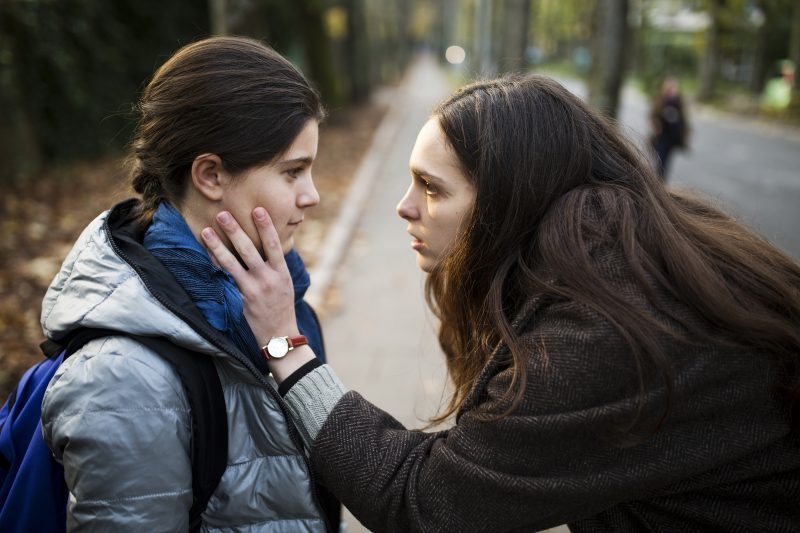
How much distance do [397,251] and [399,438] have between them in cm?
589

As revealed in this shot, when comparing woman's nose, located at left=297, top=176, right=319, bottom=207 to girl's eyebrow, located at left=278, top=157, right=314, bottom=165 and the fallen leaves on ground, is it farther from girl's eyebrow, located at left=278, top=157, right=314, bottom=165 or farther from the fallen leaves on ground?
the fallen leaves on ground

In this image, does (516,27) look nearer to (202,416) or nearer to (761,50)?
(202,416)

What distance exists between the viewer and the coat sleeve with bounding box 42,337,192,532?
56.8 inches

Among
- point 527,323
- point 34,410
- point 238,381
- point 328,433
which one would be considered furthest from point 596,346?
point 34,410

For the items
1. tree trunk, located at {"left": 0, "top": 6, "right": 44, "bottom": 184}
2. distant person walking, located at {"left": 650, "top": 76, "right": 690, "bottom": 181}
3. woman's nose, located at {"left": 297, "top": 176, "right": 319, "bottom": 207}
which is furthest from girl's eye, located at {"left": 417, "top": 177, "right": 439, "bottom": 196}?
distant person walking, located at {"left": 650, "top": 76, "right": 690, "bottom": 181}

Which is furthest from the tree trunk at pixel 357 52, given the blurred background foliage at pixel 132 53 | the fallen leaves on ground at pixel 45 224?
the fallen leaves on ground at pixel 45 224

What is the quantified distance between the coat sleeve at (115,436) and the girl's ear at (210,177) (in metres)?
0.45

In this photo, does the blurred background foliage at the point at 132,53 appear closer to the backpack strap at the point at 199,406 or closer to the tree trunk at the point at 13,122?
the tree trunk at the point at 13,122

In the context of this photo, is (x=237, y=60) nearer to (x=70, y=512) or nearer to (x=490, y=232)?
(x=490, y=232)

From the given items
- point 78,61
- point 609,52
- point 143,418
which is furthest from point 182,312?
point 78,61

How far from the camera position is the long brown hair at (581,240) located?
4.97ft

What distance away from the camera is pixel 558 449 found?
58.4 inches

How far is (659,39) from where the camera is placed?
138ft

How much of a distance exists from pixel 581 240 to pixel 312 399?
800 mm
